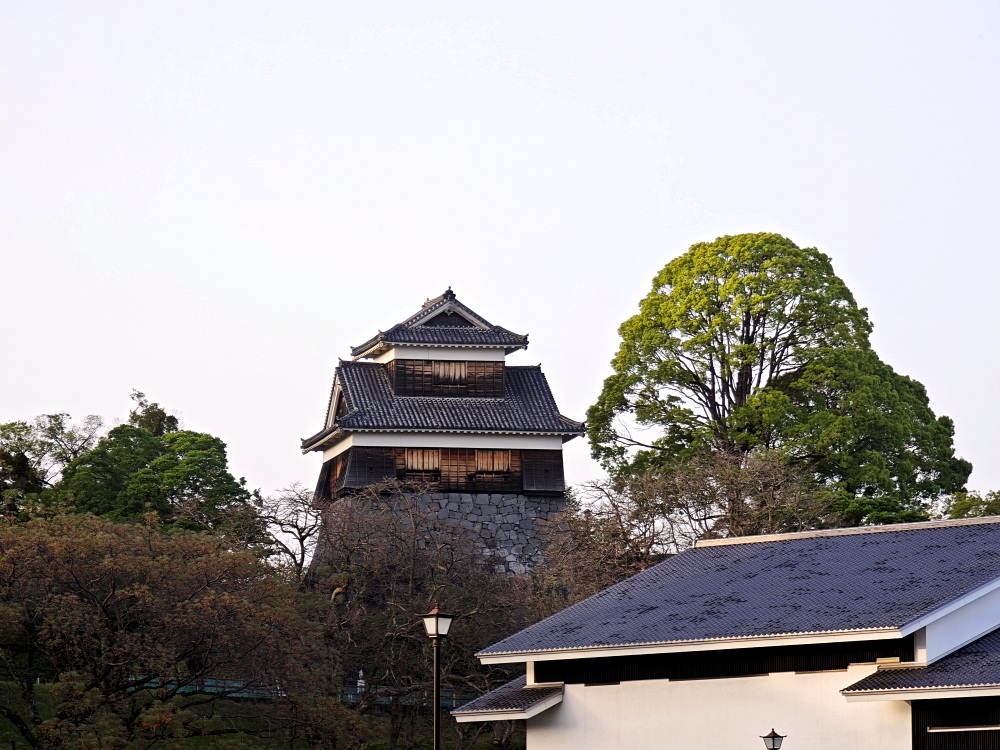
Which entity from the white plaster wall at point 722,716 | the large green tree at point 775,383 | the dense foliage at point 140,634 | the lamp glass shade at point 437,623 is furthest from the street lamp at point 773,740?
the large green tree at point 775,383

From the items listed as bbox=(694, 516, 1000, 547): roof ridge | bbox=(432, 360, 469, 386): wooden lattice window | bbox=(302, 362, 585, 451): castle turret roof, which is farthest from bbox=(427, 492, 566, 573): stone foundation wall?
bbox=(694, 516, 1000, 547): roof ridge

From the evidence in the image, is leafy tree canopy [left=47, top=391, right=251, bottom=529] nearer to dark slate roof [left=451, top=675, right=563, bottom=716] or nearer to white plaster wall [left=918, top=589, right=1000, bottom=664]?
A: dark slate roof [left=451, top=675, right=563, bottom=716]

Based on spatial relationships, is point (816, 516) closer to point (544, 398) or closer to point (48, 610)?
point (544, 398)

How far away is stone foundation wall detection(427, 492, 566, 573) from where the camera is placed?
4400cm

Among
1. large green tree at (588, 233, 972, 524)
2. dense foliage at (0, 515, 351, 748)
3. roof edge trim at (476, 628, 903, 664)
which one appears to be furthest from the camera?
large green tree at (588, 233, 972, 524)

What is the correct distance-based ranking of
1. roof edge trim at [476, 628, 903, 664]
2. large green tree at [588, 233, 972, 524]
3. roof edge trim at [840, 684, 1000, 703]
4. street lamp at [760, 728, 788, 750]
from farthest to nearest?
large green tree at [588, 233, 972, 524], roof edge trim at [476, 628, 903, 664], street lamp at [760, 728, 788, 750], roof edge trim at [840, 684, 1000, 703]

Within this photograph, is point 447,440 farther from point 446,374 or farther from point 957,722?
point 957,722

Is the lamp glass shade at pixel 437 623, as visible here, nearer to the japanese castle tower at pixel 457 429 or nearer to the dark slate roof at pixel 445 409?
the japanese castle tower at pixel 457 429

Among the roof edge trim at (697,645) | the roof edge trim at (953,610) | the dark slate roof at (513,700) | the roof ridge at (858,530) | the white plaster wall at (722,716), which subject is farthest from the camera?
the roof ridge at (858,530)

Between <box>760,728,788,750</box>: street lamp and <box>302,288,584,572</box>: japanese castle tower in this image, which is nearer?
<box>760,728,788,750</box>: street lamp

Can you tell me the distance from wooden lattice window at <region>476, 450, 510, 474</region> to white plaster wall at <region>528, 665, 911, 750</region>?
2188 centimetres

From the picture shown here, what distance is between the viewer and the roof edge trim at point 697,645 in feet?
64.9

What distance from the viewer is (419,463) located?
44.6m

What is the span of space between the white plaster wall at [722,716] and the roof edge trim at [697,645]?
0.53 m
